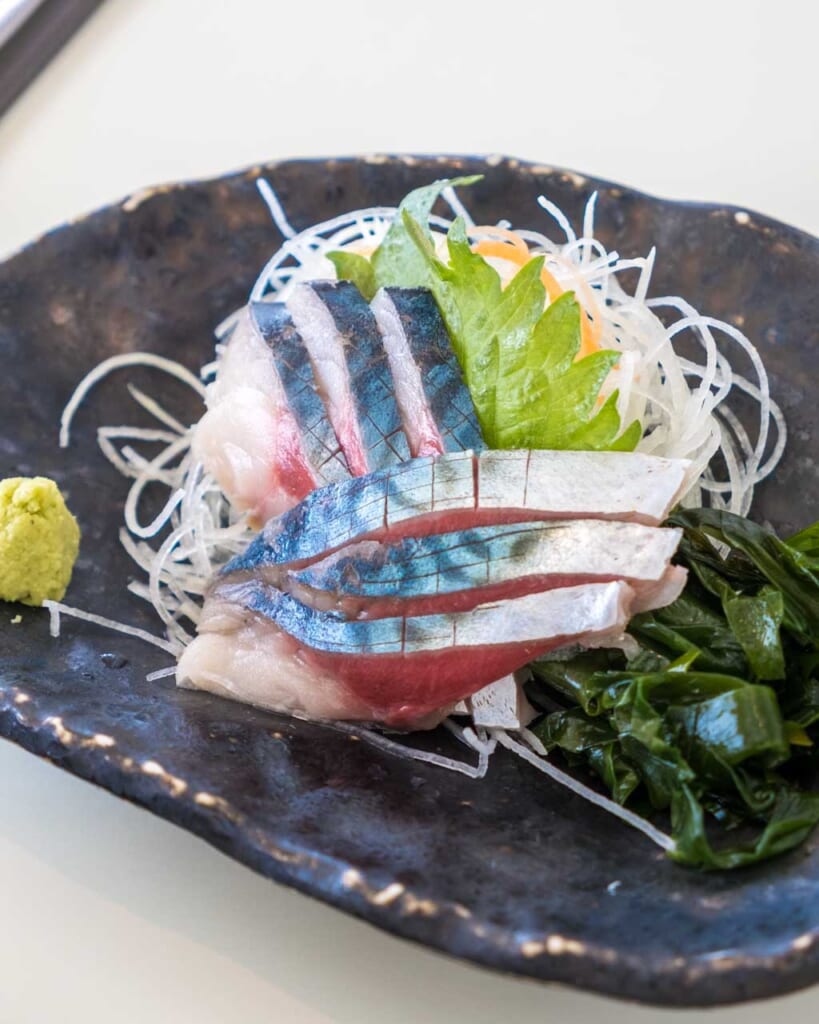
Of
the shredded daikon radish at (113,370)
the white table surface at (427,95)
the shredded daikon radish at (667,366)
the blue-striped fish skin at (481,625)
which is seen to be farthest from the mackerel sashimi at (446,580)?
the white table surface at (427,95)

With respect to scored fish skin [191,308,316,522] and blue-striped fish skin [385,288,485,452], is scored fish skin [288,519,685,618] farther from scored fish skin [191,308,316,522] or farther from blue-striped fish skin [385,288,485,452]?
scored fish skin [191,308,316,522]

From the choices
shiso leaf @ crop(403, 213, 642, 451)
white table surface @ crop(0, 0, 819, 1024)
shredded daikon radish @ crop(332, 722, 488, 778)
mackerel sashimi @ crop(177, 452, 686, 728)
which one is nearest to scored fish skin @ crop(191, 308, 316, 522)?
mackerel sashimi @ crop(177, 452, 686, 728)

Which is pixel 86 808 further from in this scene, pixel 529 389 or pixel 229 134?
pixel 229 134

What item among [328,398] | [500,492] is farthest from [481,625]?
[328,398]

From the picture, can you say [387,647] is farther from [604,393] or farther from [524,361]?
[604,393]

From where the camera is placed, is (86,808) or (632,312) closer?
(86,808)

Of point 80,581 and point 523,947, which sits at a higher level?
point 80,581

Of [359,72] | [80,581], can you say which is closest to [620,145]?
[359,72]
